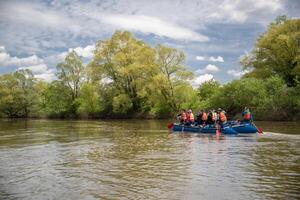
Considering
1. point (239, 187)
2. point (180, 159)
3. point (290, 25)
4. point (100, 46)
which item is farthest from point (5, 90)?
point (239, 187)

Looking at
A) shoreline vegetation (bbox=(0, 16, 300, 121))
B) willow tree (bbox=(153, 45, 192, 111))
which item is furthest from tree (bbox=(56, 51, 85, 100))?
willow tree (bbox=(153, 45, 192, 111))

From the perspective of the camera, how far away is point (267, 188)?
1126 cm

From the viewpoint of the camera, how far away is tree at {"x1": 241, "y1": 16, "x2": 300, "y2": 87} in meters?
51.0

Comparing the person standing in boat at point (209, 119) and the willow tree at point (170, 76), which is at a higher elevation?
the willow tree at point (170, 76)

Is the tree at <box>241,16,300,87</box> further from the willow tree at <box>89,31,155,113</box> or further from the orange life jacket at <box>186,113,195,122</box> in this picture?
the orange life jacket at <box>186,113,195,122</box>

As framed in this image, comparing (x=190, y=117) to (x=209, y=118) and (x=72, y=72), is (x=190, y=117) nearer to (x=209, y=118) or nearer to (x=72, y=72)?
(x=209, y=118)

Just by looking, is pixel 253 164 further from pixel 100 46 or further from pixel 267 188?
pixel 100 46

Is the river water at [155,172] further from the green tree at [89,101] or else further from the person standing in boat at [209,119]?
the green tree at [89,101]

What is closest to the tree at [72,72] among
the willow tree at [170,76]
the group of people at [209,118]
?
the willow tree at [170,76]

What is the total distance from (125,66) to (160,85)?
805 cm

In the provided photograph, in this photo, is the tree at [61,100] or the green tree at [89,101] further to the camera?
the tree at [61,100]

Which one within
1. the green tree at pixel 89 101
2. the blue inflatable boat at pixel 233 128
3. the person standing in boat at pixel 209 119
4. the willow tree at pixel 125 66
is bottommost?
the blue inflatable boat at pixel 233 128

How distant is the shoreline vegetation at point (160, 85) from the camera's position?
156ft

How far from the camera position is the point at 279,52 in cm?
5259
